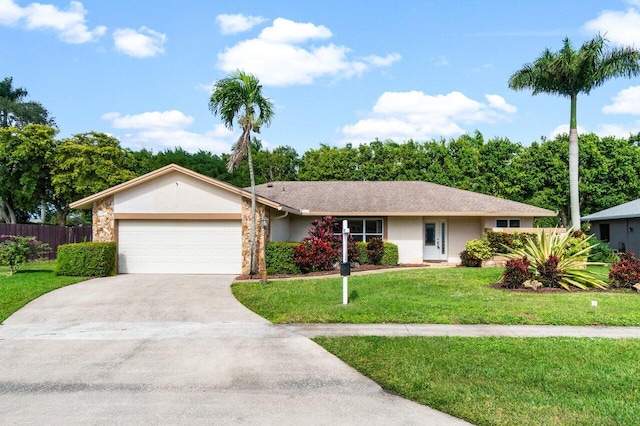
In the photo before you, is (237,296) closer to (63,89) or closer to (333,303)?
(333,303)

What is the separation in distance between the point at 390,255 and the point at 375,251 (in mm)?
776

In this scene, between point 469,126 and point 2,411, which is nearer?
point 2,411

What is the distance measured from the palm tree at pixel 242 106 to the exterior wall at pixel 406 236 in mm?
7118

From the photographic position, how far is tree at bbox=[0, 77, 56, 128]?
129 ft

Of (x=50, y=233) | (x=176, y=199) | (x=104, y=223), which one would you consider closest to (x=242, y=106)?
(x=176, y=199)

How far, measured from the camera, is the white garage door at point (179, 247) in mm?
17484

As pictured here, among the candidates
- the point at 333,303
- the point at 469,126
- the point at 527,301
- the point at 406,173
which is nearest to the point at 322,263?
the point at 333,303

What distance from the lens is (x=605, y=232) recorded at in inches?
1093

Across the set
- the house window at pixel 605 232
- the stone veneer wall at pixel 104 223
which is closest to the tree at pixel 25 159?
the stone veneer wall at pixel 104 223

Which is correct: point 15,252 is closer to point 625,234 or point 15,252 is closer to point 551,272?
point 551,272

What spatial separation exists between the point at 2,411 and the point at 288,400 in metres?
3.08

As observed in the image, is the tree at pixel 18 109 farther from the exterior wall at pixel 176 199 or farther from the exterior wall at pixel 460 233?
the exterior wall at pixel 460 233

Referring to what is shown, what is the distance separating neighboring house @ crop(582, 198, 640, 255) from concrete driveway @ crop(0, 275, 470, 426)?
22413 millimetres

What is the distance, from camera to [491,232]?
745 inches
